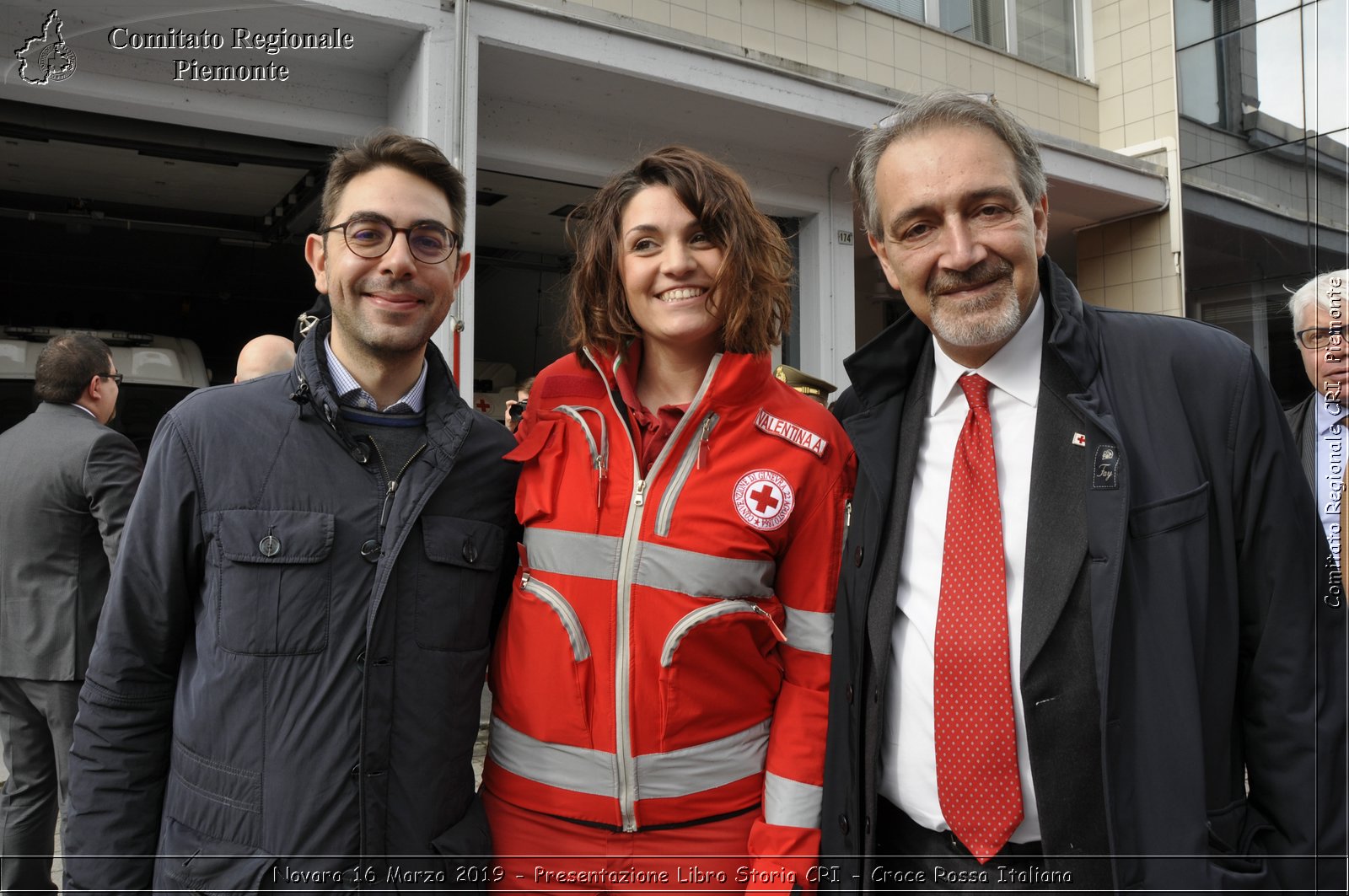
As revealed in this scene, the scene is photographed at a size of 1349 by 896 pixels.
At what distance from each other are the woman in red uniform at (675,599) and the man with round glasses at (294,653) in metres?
0.16

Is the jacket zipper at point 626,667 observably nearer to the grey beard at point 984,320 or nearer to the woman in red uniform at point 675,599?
the woman in red uniform at point 675,599

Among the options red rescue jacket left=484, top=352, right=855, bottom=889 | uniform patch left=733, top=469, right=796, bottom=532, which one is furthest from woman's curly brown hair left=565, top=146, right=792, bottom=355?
uniform patch left=733, top=469, right=796, bottom=532

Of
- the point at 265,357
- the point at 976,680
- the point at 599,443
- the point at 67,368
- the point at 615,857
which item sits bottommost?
the point at 615,857

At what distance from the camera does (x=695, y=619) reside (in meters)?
1.94

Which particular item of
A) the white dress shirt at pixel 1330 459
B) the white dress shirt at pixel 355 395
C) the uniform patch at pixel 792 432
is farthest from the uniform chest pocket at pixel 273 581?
the white dress shirt at pixel 1330 459

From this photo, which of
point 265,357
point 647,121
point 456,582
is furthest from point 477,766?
point 647,121

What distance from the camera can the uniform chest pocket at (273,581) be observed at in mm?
1802

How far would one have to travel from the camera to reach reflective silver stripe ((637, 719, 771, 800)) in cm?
195

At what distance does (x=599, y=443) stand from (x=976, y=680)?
3.16 feet

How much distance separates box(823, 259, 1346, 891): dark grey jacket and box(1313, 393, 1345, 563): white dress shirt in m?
1.47

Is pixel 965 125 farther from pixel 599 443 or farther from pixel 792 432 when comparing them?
pixel 599 443

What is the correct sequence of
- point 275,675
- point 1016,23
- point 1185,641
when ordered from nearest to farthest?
point 1185,641 < point 275,675 < point 1016,23

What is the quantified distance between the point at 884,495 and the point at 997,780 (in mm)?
617

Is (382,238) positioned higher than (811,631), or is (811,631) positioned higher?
(382,238)
